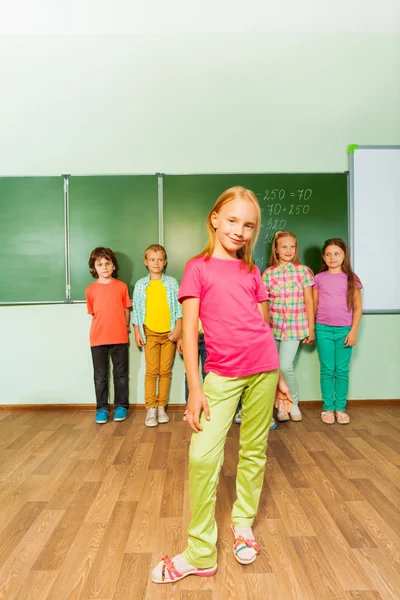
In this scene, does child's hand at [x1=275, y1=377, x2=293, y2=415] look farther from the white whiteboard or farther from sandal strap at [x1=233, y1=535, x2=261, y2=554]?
the white whiteboard

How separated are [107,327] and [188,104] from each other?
6.39 ft

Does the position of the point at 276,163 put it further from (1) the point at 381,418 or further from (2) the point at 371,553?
(2) the point at 371,553

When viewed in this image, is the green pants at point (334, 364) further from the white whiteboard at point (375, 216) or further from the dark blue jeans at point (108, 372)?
the dark blue jeans at point (108, 372)

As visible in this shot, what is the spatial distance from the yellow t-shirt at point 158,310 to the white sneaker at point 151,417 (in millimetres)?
611

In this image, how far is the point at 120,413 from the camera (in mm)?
3451

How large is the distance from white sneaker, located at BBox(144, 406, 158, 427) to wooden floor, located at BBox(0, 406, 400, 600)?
0.09m

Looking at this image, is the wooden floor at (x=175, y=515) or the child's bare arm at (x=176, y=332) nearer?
the wooden floor at (x=175, y=515)

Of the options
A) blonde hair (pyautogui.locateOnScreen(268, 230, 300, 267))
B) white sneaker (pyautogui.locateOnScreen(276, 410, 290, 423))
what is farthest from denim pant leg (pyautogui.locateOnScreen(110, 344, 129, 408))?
blonde hair (pyautogui.locateOnScreen(268, 230, 300, 267))

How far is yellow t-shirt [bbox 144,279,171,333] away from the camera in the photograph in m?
3.44

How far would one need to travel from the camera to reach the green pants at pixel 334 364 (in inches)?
135

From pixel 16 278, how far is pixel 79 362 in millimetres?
879

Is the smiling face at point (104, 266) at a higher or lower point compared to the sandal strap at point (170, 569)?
higher

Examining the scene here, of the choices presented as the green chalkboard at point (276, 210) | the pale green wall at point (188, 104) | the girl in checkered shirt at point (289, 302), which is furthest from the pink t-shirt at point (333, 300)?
the pale green wall at point (188, 104)

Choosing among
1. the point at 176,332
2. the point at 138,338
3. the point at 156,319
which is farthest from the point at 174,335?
the point at 138,338
